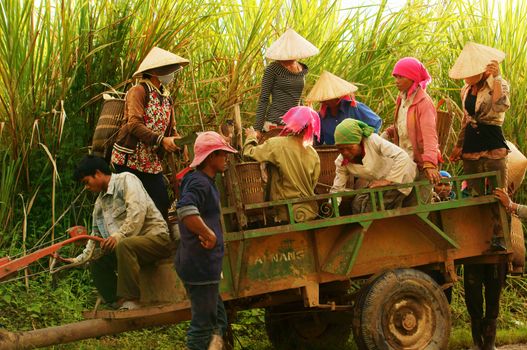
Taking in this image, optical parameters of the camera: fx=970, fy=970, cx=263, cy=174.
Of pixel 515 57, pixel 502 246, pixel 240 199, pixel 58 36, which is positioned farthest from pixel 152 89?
pixel 515 57

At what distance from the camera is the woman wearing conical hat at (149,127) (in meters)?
6.73

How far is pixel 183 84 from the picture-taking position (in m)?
8.69

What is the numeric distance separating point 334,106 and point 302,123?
46.6 inches

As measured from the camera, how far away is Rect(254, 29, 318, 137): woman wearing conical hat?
7613mm

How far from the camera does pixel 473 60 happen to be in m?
7.48

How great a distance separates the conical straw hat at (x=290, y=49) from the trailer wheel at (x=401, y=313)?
202 centimetres

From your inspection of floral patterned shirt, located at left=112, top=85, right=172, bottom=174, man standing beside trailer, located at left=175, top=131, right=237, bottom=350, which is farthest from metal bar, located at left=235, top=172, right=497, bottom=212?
floral patterned shirt, located at left=112, top=85, right=172, bottom=174

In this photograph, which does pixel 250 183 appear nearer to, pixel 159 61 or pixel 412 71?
pixel 159 61

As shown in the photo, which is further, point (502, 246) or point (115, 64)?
point (115, 64)

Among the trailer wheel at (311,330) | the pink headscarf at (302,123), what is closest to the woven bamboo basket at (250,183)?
the pink headscarf at (302,123)

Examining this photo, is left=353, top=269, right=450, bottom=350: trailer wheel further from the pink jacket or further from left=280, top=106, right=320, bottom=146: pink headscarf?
left=280, top=106, right=320, bottom=146: pink headscarf

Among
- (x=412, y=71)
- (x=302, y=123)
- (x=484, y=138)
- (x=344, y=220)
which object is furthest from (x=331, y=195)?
(x=484, y=138)

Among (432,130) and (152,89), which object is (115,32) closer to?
(152,89)

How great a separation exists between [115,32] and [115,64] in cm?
28
